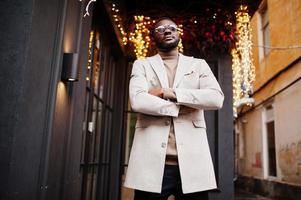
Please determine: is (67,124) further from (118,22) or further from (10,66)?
(118,22)

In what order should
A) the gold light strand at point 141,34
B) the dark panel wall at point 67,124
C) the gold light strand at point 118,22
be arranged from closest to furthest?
the dark panel wall at point 67,124 → the gold light strand at point 118,22 → the gold light strand at point 141,34

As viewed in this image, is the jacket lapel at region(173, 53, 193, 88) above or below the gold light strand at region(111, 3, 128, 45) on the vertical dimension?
A: below

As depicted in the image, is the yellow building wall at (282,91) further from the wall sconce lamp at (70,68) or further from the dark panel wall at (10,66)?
the dark panel wall at (10,66)

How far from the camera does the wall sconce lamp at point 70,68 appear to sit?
1.87m

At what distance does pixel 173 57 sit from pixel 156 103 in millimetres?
475

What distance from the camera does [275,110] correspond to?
9.52 metres

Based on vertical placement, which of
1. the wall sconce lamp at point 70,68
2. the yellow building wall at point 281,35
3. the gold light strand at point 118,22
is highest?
the yellow building wall at point 281,35

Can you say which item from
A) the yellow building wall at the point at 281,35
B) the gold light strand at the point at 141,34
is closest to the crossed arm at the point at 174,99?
the gold light strand at the point at 141,34

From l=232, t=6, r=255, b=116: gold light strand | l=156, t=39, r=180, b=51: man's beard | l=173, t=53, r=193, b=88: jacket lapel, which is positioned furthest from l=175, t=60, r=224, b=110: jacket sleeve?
l=232, t=6, r=255, b=116: gold light strand

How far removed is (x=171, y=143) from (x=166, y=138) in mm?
52

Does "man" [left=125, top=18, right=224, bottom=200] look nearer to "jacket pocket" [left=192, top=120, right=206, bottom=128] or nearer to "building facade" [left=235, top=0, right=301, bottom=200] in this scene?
"jacket pocket" [left=192, top=120, right=206, bottom=128]

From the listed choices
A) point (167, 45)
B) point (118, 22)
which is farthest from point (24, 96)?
point (118, 22)

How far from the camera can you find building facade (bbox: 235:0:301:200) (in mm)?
7922

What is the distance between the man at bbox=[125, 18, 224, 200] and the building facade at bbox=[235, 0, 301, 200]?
4.96 m
